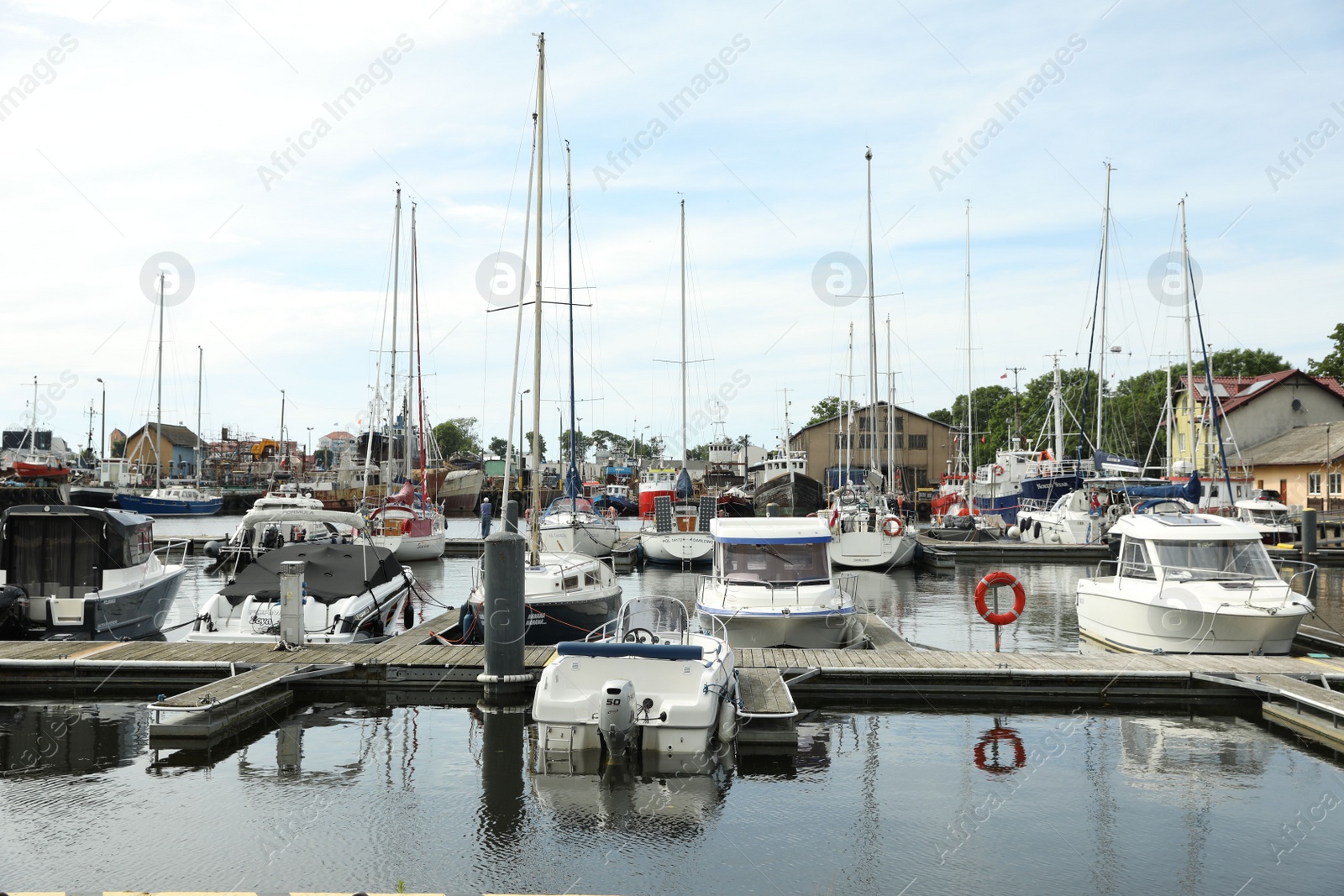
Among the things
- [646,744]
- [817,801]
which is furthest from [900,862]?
[646,744]

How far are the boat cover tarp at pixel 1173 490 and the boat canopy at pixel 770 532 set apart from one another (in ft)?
75.5

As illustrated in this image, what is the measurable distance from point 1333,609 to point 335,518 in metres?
27.0

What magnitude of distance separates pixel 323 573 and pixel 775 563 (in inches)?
348

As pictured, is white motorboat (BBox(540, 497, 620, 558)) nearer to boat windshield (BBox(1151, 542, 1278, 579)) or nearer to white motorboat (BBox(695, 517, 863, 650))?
white motorboat (BBox(695, 517, 863, 650))

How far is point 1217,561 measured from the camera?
59.2 ft

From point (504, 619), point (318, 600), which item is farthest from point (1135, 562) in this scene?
point (318, 600)

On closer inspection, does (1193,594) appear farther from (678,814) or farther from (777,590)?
(678,814)

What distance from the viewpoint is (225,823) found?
32.8ft

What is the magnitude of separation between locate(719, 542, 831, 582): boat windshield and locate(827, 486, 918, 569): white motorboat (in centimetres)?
1754

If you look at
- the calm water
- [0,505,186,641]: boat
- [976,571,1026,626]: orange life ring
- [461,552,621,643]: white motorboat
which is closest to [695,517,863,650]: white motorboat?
[461,552,621,643]: white motorboat

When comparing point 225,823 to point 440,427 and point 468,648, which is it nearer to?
point 468,648

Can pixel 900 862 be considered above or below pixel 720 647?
below

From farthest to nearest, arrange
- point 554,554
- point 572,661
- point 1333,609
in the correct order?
1. point 1333,609
2. point 554,554
3. point 572,661

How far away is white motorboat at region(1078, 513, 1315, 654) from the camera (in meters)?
16.8
